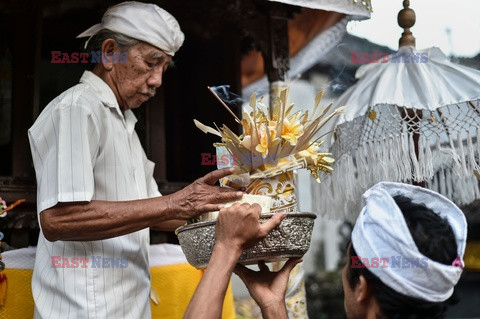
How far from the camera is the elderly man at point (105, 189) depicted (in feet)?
8.59

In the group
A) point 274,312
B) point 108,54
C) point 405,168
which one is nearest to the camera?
point 274,312

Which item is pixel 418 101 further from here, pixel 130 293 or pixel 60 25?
pixel 60 25

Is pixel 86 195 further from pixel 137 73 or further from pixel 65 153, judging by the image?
pixel 137 73

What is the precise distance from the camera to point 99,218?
103 inches

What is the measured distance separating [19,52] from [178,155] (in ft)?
4.29

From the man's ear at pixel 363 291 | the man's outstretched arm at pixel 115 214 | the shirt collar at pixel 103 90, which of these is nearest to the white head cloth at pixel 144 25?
the shirt collar at pixel 103 90

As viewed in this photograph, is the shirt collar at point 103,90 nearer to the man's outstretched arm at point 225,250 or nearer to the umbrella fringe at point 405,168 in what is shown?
the man's outstretched arm at point 225,250

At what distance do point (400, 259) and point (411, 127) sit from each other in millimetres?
2159

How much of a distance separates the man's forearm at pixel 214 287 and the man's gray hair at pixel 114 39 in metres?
1.27

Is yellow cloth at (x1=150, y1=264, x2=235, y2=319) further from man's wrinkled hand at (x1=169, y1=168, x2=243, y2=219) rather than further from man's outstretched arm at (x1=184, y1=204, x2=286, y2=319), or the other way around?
man's outstretched arm at (x1=184, y1=204, x2=286, y2=319)

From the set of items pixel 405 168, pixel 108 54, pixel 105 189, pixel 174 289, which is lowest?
pixel 174 289

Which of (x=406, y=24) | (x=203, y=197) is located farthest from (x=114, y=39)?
(x=406, y=24)

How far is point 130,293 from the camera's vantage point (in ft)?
9.39

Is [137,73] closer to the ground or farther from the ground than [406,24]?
closer to the ground
